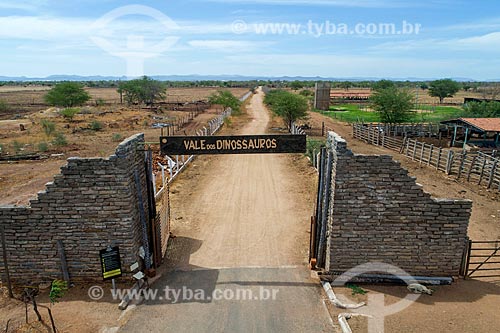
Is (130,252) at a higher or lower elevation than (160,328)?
higher

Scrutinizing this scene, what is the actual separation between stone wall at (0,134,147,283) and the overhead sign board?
1042 mm

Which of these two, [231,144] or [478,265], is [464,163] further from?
[231,144]

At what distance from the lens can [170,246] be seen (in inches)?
420

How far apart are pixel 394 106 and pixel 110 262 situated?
1183 inches

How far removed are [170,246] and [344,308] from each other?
5.39m

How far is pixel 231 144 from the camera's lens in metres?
8.68

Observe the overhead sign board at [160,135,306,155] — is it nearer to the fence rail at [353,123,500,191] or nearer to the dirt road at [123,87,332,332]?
the dirt road at [123,87,332,332]

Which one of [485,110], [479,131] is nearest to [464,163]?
[479,131]

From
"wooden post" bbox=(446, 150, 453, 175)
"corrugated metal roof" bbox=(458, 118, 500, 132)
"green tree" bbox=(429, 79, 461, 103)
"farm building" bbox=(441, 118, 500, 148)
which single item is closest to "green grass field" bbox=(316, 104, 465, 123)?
"farm building" bbox=(441, 118, 500, 148)

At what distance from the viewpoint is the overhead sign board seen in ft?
28.4

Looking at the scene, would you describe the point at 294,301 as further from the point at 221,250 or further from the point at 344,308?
the point at 221,250

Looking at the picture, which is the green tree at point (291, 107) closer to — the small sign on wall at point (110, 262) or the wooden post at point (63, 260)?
the small sign on wall at point (110, 262)

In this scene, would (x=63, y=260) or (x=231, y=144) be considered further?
(x=231, y=144)

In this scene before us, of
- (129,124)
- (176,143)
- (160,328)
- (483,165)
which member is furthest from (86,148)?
(483,165)
